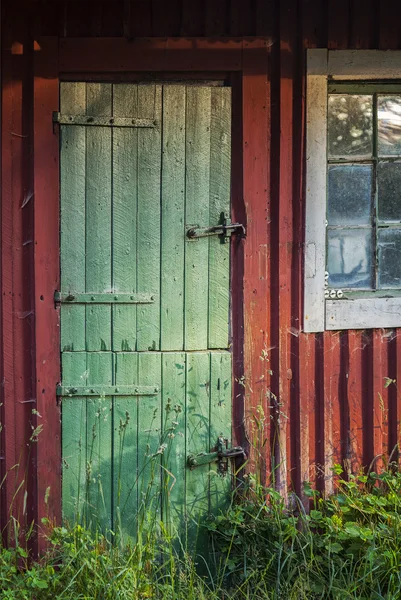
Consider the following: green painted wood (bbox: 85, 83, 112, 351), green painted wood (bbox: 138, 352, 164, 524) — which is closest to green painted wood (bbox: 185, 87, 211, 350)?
green painted wood (bbox: 138, 352, 164, 524)

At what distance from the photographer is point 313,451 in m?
4.22

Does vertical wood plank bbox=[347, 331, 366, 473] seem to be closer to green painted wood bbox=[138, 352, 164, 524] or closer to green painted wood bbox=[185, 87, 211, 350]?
green painted wood bbox=[185, 87, 211, 350]

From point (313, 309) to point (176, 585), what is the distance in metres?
1.63

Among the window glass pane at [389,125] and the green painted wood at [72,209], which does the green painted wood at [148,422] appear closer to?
the green painted wood at [72,209]

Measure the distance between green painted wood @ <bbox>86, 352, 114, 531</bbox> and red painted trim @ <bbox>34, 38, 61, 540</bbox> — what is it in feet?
0.57

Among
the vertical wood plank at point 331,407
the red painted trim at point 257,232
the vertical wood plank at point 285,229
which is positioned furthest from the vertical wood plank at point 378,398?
the red painted trim at point 257,232

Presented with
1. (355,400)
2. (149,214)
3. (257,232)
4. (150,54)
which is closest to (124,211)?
(149,214)

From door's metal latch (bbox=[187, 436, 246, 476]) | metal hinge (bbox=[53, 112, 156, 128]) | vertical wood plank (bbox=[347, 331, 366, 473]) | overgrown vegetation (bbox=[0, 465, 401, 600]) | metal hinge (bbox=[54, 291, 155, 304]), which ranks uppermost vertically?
metal hinge (bbox=[53, 112, 156, 128])

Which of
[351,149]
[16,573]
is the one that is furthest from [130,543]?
[351,149]

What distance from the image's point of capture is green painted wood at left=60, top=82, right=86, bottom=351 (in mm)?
4000

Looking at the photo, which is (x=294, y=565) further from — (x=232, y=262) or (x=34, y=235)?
(x=34, y=235)

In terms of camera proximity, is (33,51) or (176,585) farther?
(33,51)

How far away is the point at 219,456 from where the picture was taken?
412 centimetres

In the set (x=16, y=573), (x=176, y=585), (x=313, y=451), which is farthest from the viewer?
(x=313, y=451)
